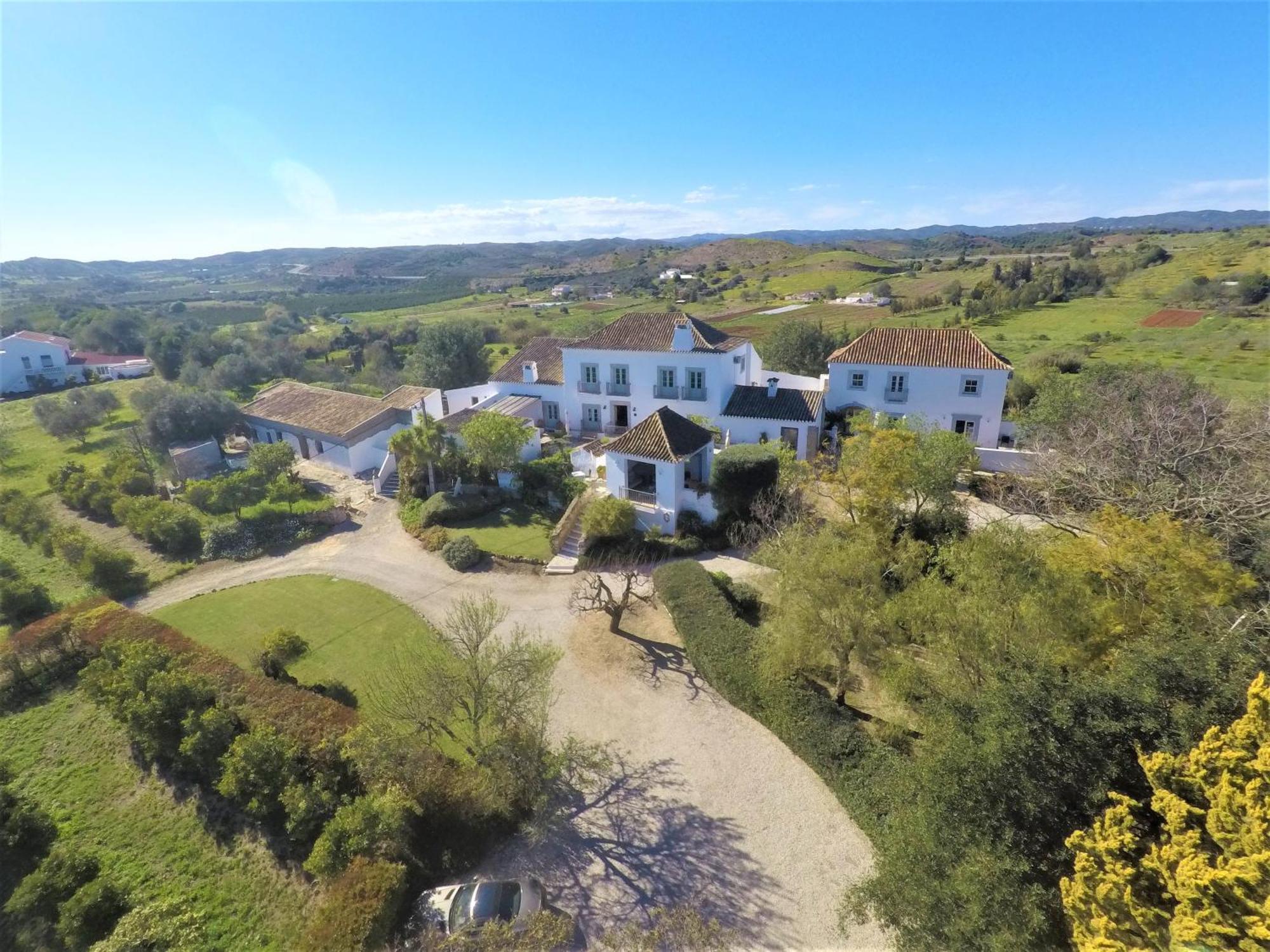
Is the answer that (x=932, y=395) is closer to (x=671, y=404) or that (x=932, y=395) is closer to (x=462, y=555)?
(x=671, y=404)

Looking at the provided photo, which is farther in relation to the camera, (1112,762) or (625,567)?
(625,567)

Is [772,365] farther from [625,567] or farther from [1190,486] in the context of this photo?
[1190,486]

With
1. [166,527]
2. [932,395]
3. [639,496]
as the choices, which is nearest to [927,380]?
[932,395]

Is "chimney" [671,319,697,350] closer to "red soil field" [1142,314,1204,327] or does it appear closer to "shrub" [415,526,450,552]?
"shrub" [415,526,450,552]

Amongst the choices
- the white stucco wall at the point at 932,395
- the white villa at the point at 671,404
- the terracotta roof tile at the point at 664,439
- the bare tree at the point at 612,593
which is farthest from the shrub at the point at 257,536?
the white stucco wall at the point at 932,395

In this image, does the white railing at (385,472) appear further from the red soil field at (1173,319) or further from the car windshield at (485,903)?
the red soil field at (1173,319)

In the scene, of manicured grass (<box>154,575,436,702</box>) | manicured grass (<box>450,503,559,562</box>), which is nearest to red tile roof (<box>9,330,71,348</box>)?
manicured grass (<box>154,575,436,702</box>)

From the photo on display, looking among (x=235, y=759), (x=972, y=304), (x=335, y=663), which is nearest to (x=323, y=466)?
(x=335, y=663)
